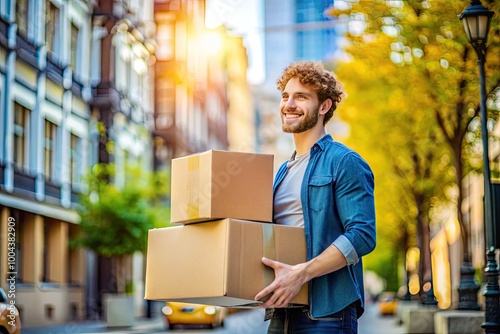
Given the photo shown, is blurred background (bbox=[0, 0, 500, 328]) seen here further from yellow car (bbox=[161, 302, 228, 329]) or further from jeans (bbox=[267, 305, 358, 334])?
jeans (bbox=[267, 305, 358, 334])

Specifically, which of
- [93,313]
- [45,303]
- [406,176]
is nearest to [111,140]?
[93,313]

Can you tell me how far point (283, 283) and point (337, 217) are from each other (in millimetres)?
380

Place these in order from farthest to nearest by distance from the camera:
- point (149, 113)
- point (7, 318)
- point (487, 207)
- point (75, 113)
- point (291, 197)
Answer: point (149, 113) < point (75, 113) < point (487, 207) < point (7, 318) < point (291, 197)

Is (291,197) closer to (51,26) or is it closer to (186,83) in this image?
(51,26)

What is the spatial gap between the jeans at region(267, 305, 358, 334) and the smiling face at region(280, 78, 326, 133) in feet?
2.33

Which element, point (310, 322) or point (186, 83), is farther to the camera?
point (186, 83)

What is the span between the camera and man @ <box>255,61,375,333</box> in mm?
3637

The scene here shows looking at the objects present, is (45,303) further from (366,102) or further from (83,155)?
(366,102)

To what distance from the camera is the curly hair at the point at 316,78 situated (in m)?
3.91

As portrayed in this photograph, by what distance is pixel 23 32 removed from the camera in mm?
11492

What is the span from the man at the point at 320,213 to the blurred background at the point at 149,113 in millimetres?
2769

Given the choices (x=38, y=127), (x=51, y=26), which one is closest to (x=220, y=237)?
(x=51, y=26)

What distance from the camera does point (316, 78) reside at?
3916mm

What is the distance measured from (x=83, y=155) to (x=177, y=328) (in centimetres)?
517
